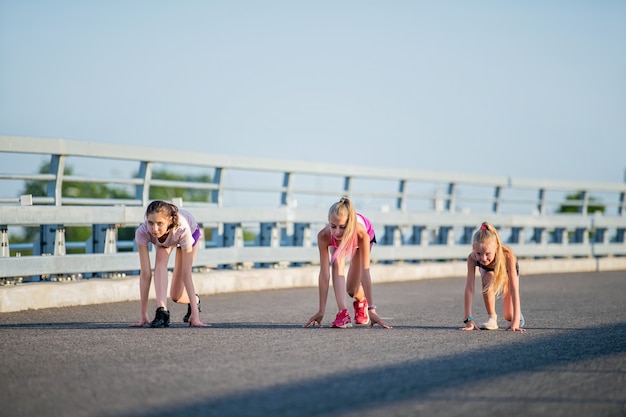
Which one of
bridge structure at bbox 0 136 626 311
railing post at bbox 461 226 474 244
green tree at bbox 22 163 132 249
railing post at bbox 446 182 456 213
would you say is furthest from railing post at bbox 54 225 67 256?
green tree at bbox 22 163 132 249

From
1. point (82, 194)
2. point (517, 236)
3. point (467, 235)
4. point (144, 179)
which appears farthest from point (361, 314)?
point (82, 194)

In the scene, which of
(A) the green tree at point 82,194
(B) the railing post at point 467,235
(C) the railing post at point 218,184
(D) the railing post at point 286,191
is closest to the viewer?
(C) the railing post at point 218,184

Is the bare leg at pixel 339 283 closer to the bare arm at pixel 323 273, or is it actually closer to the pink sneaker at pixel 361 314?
A: the bare arm at pixel 323 273

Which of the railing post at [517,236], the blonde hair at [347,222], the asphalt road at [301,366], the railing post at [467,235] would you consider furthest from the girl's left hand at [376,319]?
the railing post at [517,236]

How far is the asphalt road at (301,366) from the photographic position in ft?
17.0

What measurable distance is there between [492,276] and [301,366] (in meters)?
3.29

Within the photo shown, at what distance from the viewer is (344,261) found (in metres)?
9.57

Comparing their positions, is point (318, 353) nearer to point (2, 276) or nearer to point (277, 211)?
point (2, 276)

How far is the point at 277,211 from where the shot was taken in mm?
14875

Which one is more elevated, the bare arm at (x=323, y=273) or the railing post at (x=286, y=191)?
the railing post at (x=286, y=191)

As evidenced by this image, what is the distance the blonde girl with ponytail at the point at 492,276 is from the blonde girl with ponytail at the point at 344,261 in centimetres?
82

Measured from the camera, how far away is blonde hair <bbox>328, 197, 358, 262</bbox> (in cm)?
930

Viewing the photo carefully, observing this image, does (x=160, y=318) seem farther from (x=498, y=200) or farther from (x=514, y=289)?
(x=498, y=200)

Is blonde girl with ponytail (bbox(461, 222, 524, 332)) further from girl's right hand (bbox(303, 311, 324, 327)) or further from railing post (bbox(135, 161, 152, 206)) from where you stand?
railing post (bbox(135, 161, 152, 206))
